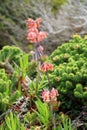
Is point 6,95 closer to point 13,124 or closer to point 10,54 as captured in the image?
point 13,124

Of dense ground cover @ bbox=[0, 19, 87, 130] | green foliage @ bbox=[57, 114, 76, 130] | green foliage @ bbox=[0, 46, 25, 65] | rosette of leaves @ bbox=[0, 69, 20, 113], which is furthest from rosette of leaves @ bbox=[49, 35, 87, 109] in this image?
green foliage @ bbox=[0, 46, 25, 65]

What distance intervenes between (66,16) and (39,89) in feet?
20.7

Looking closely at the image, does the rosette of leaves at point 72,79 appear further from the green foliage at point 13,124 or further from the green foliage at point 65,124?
the green foliage at point 13,124

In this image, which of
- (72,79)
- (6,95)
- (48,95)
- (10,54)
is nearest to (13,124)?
(48,95)

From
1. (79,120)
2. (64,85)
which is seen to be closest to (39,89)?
(64,85)

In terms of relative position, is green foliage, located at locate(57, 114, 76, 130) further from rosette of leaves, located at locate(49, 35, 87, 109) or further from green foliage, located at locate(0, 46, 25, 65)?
green foliage, located at locate(0, 46, 25, 65)

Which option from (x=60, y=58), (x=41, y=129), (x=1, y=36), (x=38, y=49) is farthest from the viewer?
(x=1, y=36)

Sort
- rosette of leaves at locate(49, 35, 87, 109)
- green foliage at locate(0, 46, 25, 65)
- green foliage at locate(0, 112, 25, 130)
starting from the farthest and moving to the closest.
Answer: green foliage at locate(0, 46, 25, 65)
rosette of leaves at locate(49, 35, 87, 109)
green foliage at locate(0, 112, 25, 130)

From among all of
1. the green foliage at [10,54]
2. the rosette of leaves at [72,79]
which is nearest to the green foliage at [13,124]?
the rosette of leaves at [72,79]

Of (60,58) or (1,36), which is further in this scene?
(1,36)

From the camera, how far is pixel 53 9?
9789mm

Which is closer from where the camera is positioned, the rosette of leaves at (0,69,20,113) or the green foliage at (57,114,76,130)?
the green foliage at (57,114,76,130)

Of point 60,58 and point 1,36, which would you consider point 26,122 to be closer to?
point 60,58

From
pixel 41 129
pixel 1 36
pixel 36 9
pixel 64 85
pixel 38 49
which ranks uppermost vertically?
pixel 36 9
